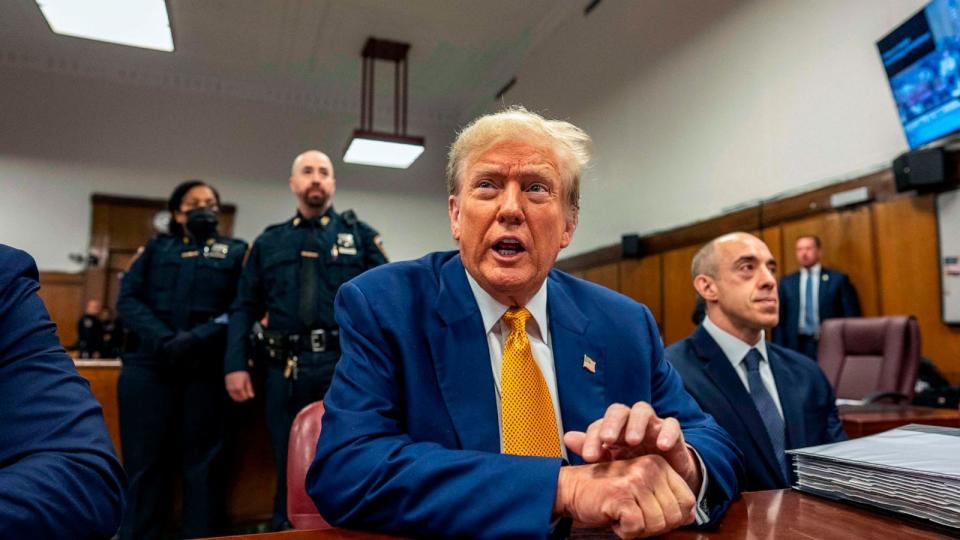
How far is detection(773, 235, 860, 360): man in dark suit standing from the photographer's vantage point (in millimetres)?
4727

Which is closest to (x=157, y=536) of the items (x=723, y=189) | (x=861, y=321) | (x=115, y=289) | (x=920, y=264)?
(x=861, y=321)

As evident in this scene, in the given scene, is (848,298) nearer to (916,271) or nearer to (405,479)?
(916,271)

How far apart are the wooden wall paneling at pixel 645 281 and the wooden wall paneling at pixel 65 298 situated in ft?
24.1

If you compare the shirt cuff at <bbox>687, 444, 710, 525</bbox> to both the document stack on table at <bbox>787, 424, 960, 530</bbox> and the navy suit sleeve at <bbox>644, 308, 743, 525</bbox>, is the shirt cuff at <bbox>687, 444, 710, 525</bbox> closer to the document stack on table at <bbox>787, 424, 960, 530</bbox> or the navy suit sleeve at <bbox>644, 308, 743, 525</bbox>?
the navy suit sleeve at <bbox>644, 308, 743, 525</bbox>

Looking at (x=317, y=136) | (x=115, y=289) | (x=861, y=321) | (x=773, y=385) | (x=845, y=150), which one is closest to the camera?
(x=773, y=385)

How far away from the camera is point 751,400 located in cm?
194

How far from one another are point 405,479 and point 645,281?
6.43 meters

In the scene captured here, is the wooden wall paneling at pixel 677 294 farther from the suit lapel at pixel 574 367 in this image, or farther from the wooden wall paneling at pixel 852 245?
the suit lapel at pixel 574 367

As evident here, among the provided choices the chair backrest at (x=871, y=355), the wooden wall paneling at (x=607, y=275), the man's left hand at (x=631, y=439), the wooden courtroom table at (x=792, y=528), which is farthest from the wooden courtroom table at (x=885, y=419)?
the wooden wall paneling at (x=607, y=275)

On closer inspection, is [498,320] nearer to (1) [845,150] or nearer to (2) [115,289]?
(1) [845,150]

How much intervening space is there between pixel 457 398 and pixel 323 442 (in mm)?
241

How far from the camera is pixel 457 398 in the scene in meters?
1.09

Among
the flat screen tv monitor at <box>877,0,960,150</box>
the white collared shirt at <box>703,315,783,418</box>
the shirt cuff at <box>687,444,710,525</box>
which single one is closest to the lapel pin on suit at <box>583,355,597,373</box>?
the shirt cuff at <box>687,444,710,525</box>

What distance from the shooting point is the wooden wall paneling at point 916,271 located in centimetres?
411
